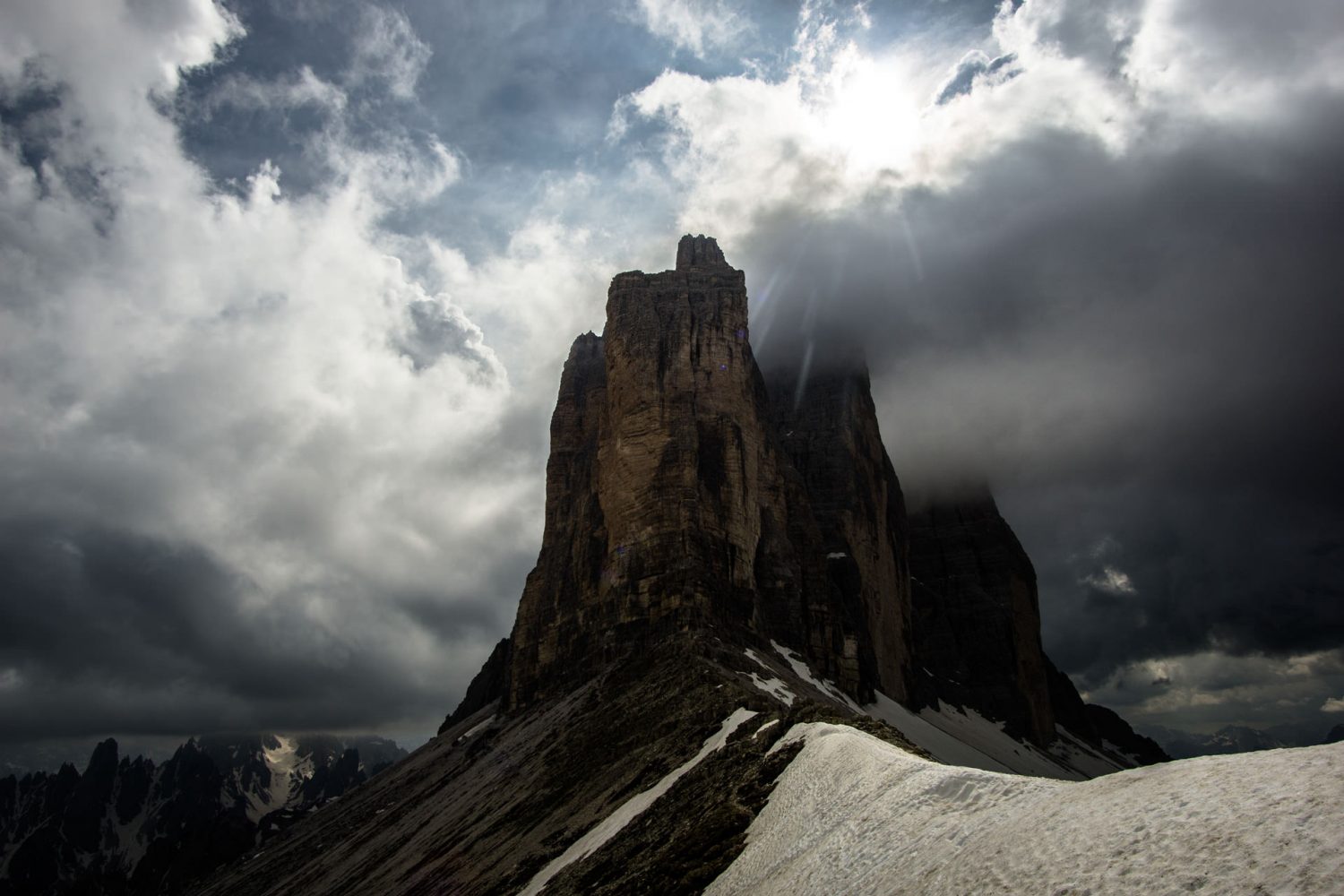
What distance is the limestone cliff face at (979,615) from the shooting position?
14812 cm

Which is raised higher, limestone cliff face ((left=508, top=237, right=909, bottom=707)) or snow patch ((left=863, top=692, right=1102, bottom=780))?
limestone cliff face ((left=508, top=237, right=909, bottom=707))

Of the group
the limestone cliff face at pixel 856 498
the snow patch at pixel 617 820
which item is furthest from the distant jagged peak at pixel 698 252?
the snow patch at pixel 617 820

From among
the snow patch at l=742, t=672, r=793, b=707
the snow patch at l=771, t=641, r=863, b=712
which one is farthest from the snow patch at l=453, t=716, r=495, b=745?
the snow patch at l=742, t=672, r=793, b=707

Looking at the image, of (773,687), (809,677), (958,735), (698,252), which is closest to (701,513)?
(809,677)

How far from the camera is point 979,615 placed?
157 m

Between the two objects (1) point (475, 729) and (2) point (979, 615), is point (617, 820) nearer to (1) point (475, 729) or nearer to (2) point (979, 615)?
(1) point (475, 729)

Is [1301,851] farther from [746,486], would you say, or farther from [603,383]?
[603,383]

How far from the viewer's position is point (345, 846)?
7150 cm

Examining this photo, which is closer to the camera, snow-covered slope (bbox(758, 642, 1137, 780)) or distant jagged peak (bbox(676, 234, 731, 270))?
snow-covered slope (bbox(758, 642, 1137, 780))

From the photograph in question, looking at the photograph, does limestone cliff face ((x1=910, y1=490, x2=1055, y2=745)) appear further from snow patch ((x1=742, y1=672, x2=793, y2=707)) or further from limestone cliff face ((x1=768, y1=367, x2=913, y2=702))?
snow patch ((x1=742, y1=672, x2=793, y2=707))

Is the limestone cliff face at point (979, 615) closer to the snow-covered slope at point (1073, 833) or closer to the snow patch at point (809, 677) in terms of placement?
the snow patch at point (809, 677)

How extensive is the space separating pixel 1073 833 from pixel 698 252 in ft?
304

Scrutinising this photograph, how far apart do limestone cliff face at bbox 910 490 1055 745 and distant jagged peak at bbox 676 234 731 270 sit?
74604mm

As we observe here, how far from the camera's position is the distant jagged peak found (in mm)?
97688
